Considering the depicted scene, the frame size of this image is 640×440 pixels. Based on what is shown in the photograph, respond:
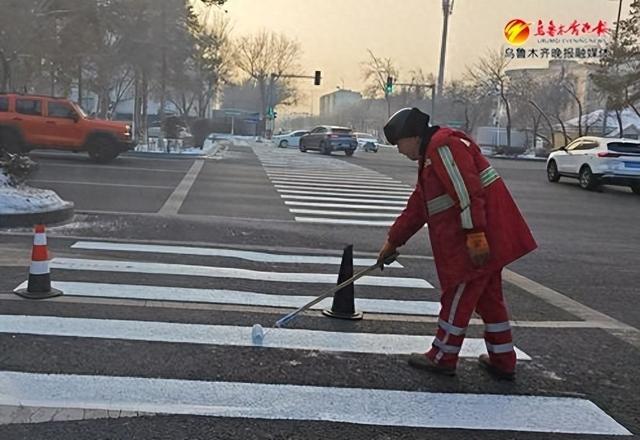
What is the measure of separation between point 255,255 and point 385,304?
8.55 feet

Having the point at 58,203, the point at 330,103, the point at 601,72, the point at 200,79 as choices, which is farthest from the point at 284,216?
the point at 330,103

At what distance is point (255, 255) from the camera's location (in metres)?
8.66

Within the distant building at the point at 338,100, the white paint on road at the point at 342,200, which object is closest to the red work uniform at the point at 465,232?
the white paint on road at the point at 342,200

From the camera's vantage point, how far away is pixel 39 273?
5.95 metres

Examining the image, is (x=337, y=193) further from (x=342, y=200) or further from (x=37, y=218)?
(x=37, y=218)

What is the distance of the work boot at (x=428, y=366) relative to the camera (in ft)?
15.0

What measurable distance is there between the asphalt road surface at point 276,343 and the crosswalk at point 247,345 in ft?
0.05

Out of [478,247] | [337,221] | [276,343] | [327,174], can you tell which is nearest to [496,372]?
[478,247]

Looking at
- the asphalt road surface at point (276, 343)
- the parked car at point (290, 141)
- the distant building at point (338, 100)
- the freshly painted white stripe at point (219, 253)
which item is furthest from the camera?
the distant building at point (338, 100)

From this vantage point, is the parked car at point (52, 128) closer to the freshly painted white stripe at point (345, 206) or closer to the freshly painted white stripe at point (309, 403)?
the freshly painted white stripe at point (345, 206)

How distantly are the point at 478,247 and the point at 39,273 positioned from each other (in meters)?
3.87

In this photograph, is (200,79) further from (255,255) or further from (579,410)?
(579,410)

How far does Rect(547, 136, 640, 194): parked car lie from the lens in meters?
20.7

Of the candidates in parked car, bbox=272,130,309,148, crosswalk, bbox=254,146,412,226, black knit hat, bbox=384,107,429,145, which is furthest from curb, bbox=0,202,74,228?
parked car, bbox=272,130,309,148
